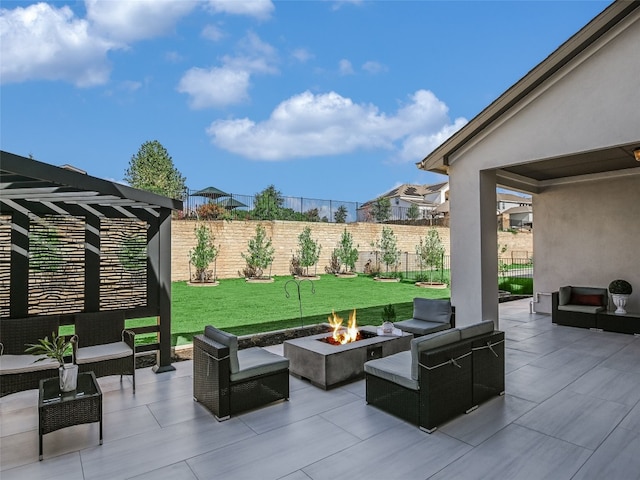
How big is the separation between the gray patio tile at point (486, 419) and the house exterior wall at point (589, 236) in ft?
19.8

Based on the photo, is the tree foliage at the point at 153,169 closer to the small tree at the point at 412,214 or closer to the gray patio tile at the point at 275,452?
the small tree at the point at 412,214

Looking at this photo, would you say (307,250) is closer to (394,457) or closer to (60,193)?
(60,193)

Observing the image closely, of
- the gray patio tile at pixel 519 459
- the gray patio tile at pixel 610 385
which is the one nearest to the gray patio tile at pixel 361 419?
the gray patio tile at pixel 519 459

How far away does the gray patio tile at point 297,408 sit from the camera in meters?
3.76

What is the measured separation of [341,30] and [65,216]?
39.4 ft

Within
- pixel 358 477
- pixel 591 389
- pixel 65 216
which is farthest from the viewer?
pixel 65 216

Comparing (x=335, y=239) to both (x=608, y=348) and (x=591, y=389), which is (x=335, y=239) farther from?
(x=591, y=389)

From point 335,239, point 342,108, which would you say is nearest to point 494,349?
point 335,239

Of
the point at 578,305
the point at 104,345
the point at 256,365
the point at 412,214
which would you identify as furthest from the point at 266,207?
the point at 256,365

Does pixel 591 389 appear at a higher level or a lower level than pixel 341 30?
lower

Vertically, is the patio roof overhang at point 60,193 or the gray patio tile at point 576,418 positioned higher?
the patio roof overhang at point 60,193

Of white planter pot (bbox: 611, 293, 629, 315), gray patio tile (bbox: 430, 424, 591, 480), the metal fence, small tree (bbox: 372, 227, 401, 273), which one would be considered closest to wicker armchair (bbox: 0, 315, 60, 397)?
gray patio tile (bbox: 430, 424, 591, 480)

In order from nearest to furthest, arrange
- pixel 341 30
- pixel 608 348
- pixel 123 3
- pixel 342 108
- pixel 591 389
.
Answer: pixel 591 389 < pixel 608 348 < pixel 123 3 < pixel 341 30 < pixel 342 108

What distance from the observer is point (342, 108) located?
3291 centimetres
